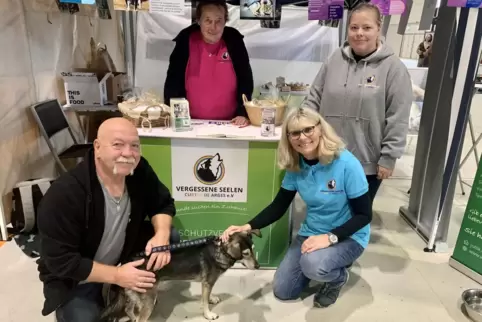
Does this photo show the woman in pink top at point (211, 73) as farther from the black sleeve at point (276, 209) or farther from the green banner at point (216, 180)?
the black sleeve at point (276, 209)

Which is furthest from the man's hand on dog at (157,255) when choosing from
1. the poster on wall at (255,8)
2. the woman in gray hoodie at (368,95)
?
the poster on wall at (255,8)

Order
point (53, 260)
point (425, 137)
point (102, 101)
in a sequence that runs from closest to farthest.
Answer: point (53, 260), point (425, 137), point (102, 101)

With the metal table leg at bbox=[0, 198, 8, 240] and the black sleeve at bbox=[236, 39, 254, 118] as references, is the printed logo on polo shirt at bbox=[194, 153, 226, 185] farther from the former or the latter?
the metal table leg at bbox=[0, 198, 8, 240]

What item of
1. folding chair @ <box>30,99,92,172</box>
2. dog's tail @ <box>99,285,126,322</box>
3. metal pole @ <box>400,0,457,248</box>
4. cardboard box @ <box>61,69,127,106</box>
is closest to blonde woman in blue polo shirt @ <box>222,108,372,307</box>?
dog's tail @ <box>99,285,126,322</box>

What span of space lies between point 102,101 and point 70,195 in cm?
204

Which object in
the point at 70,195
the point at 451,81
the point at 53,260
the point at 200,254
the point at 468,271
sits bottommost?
the point at 468,271

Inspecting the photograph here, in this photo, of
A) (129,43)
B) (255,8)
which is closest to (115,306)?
(255,8)

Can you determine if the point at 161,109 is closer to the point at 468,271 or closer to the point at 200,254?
the point at 200,254

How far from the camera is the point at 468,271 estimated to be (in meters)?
2.26

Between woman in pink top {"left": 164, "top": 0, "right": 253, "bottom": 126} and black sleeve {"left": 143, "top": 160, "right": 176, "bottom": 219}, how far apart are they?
0.64 meters

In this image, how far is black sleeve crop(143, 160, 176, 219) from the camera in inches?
67.5

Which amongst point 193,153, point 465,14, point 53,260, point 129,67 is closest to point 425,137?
point 465,14

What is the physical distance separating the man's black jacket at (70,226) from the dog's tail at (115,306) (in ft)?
0.50

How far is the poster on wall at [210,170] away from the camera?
78.3 inches
